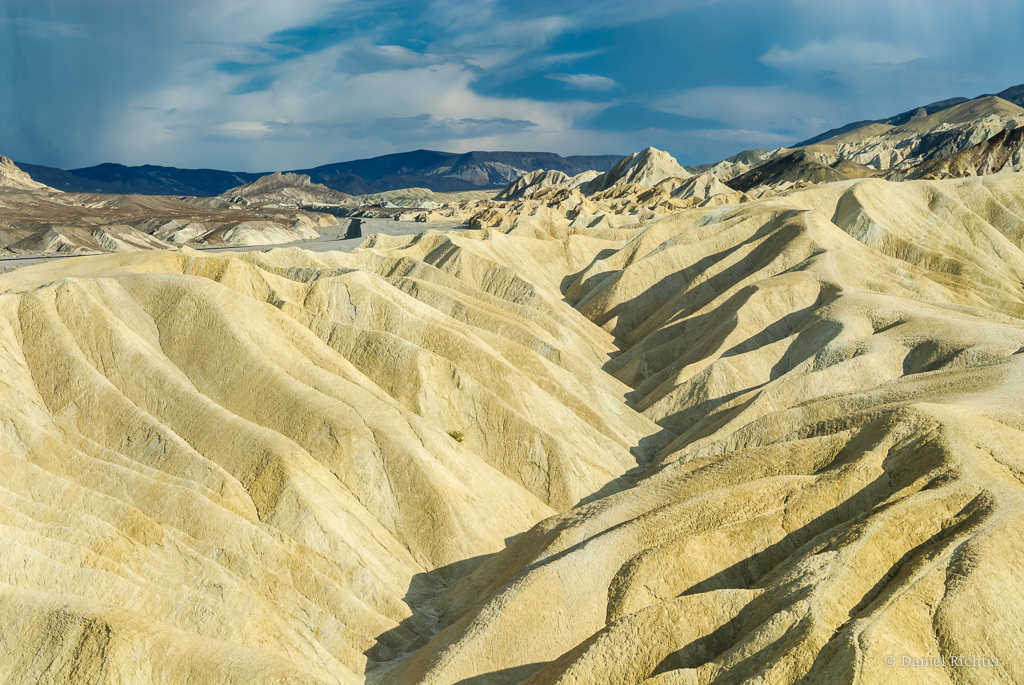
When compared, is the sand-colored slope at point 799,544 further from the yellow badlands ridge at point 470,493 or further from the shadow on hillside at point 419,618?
the shadow on hillside at point 419,618

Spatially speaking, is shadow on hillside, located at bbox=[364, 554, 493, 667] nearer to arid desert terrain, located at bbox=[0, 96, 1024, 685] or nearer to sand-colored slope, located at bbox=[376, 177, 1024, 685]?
arid desert terrain, located at bbox=[0, 96, 1024, 685]

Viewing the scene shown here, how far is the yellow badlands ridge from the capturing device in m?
20.1

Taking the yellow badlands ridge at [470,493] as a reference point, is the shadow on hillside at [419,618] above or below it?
below

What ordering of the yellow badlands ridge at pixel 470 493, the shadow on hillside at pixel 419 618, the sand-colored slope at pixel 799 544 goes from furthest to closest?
the shadow on hillside at pixel 419 618
the yellow badlands ridge at pixel 470 493
the sand-colored slope at pixel 799 544

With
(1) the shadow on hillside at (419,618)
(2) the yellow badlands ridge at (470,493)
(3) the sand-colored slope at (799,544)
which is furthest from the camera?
(1) the shadow on hillside at (419,618)

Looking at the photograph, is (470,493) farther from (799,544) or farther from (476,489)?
(799,544)

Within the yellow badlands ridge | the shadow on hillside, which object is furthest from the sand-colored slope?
the shadow on hillside

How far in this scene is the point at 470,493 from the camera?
1412 inches

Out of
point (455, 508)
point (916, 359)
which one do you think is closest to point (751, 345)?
point (916, 359)

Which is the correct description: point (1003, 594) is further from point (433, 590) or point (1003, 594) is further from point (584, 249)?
point (584, 249)

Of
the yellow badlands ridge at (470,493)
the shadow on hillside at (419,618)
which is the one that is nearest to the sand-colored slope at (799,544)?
the yellow badlands ridge at (470,493)

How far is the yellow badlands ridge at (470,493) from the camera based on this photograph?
66.0ft

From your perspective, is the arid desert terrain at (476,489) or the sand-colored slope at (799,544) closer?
the sand-colored slope at (799,544)

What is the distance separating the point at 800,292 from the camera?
62.6 meters
